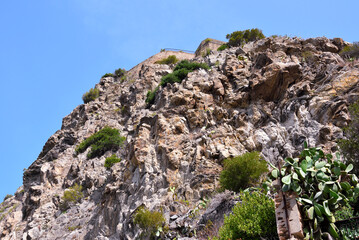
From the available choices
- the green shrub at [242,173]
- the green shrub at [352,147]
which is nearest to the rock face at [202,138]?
the green shrub at [242,173]

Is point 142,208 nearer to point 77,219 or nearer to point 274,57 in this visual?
point 77,219

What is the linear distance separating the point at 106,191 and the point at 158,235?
7.52 meters

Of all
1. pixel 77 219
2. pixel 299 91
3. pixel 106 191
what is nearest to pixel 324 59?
pixel 299 91

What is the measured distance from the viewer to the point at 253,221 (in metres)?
11.5

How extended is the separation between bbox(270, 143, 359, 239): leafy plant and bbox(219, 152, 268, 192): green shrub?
522cm

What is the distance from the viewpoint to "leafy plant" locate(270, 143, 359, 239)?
966cm

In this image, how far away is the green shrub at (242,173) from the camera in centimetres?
1614

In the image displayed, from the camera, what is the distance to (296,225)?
9.50 m

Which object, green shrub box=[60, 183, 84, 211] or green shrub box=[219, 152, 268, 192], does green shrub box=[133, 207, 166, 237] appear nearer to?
green shrub box=[219, 152, 268, 192]

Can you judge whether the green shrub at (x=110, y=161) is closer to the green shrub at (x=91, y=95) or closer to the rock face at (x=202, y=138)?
the rock face at (x=202, y=138)

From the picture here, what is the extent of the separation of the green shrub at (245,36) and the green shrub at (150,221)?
77.7ft

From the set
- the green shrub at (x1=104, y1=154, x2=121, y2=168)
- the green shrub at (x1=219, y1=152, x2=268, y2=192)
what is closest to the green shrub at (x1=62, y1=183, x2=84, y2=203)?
the green shrub at (x1=104, y1=154, x2=121, y2=168)

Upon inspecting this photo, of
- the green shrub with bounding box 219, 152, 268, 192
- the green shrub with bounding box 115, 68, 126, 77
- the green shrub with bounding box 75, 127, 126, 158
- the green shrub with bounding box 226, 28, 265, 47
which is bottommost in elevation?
the green shrub with bounding box 219, 152, 268, 192

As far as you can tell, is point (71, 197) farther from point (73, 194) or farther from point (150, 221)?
point (150, 221)
